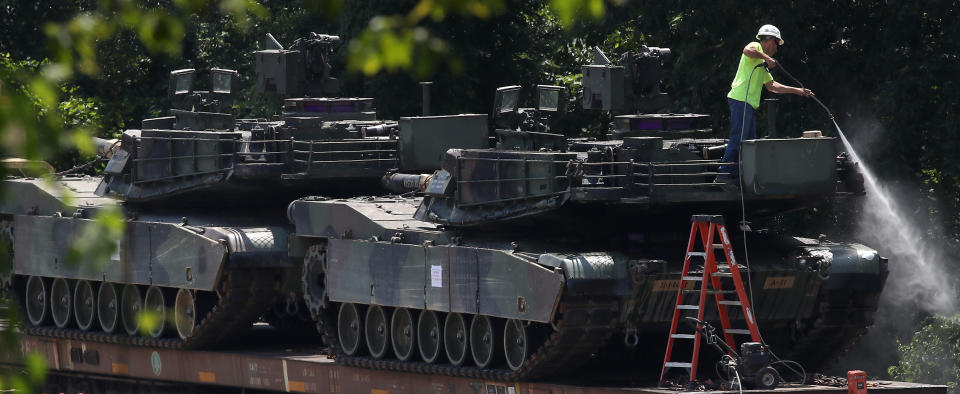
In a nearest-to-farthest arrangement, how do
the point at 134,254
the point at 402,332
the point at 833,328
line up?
the point at 833,328 → the point at 402,332 → the point at 134,254

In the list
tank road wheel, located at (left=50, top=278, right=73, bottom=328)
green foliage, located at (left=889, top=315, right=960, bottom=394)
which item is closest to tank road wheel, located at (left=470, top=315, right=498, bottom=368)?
tank road wheel, located at (left=50, top=278, right=73, bottom=328)

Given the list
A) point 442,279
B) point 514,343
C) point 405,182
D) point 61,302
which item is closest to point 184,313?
point 61,302

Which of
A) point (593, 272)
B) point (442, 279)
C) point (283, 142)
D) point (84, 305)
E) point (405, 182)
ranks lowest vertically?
point (84, 305)

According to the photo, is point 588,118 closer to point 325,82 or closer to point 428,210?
point 325,82

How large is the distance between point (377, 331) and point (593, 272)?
13.2ft

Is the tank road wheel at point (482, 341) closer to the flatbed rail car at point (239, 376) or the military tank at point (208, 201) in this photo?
the flatbed rail car at point (239, 376)

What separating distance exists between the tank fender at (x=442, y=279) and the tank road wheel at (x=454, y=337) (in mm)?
332

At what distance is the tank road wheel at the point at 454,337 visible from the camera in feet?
57.4

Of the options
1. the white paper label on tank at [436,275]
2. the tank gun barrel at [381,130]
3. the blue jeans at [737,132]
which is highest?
the blue jeans at [737,132]

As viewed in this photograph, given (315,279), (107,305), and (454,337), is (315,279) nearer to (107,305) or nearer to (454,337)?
(454,337)

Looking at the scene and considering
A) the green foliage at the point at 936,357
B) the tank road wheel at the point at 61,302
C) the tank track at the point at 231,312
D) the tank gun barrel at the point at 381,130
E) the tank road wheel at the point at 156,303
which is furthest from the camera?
the green foliage at the point at 936,357

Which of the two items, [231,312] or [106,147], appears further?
[106,147]

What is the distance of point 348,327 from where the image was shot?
19.2 m

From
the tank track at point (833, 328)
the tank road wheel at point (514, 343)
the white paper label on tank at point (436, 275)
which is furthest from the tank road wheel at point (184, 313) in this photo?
the tank track at point (833, 328)
